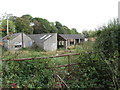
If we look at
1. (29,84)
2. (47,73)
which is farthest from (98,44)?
(29,84)

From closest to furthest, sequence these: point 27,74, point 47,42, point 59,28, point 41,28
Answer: point 27,74
point 47,42
point 41,28
point 59,28

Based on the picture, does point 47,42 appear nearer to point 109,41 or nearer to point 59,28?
point 59,28

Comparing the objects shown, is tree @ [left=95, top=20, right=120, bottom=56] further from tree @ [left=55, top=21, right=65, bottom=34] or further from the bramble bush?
tree @ [left=55, top=21, right=65, bottom=34]

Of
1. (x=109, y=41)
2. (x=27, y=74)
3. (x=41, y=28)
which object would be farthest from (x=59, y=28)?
(x=27, y=74)

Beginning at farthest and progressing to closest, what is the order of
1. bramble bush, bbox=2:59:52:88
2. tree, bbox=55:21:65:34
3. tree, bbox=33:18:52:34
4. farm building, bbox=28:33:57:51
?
tree, bbox=55:21:65:34 < tree, bbox=33:18:52:34 < farm building, bbox=28:33:57:51 < bramble bush, bbox=2:59:52:88

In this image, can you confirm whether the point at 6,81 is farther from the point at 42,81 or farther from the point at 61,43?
the point at 61,43

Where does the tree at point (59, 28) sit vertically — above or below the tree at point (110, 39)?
above

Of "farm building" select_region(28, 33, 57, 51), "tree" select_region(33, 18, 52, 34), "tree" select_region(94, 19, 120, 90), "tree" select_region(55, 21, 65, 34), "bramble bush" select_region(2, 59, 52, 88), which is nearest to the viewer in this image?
"bramble bush" select_region(2, 59, 52, 88)

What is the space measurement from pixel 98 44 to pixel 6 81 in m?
2.58

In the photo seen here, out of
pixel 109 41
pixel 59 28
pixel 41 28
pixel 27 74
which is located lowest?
pixel 27 74

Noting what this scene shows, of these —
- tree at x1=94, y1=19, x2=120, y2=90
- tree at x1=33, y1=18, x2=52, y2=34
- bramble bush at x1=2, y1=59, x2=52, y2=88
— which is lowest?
bramble bush at x1=2, y1=59, x2=52, y2=88

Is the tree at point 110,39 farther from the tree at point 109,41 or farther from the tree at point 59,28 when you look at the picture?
the tree at point 59,28

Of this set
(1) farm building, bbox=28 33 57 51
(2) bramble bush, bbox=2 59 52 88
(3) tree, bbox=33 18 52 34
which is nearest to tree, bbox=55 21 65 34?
(3) tree, bbox=33 18 52 34

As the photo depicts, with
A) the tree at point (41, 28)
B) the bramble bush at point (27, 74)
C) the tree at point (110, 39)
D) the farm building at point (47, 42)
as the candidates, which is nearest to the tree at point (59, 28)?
the tree at point (41, 28)
